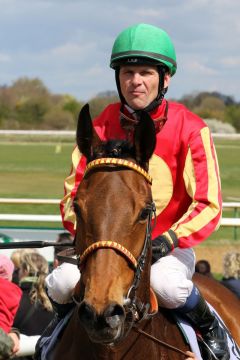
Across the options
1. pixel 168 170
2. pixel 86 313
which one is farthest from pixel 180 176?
pixel 86 313

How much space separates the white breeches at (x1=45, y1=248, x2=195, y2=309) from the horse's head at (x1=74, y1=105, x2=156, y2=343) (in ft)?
0.78

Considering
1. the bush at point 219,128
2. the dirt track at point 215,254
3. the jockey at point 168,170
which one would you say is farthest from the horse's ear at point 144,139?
the bush at point 219,128

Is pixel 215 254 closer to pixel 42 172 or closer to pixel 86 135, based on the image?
pixel 86 135

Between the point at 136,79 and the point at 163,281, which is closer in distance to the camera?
the point at 163,281

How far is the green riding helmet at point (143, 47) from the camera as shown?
397 cm

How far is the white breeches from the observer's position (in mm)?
3746

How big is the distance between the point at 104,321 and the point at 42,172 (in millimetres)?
30565

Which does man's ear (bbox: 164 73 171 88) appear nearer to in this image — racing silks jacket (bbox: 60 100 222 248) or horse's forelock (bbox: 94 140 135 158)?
racing silks jacket (bbox: 60 100 222 248)

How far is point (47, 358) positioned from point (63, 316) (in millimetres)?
227

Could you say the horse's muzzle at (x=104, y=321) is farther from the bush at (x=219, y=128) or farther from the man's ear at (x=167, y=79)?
the bush at (x=219, y=128)

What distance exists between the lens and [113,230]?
10.5ft

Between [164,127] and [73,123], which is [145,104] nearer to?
[164,127]

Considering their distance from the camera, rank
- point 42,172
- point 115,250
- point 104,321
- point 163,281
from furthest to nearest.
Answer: point 42,172, point 163,281, point 115,250, point 104,321

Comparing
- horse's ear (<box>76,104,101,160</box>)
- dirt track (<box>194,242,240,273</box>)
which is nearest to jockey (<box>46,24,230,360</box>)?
horse's ear (<box>76,104,101,160</box>)
